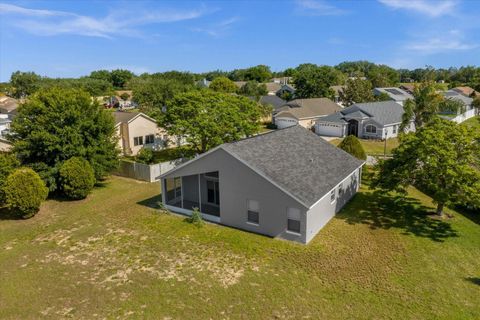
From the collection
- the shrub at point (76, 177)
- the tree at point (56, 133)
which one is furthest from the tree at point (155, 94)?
the shrub at point (76, 177)

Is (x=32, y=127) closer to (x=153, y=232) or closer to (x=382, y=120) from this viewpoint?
(x=153, y=232)

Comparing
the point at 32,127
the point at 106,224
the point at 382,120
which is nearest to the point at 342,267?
the point at 106,224

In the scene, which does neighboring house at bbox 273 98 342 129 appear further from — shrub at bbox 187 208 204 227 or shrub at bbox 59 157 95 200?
shrub at bbox 187 208 204 227

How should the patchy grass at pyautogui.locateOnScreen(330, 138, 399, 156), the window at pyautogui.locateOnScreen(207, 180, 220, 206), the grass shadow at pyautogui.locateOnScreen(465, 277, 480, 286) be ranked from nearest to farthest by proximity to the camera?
the grass shadow at pyautogui.locateOnScreen(465, 277, 480, 286)
the window at pyautogui.locateOnScreen(207, 180, 220, 206)
the patchy grass at pyautogui.locateOnScreen(330, 138, 399, 156)

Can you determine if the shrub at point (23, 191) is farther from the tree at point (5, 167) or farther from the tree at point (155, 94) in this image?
the tree at point (155, 94)

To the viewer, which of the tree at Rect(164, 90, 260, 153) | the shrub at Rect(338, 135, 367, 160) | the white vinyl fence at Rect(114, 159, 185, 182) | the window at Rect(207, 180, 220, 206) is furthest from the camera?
the tree at Rect(164, 90, 260, 153)

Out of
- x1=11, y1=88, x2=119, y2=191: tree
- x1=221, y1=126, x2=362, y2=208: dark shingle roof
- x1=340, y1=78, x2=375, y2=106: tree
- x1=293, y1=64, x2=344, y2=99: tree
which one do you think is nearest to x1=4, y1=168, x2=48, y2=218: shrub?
x1=11, y1=88, x2=119, y2=191: tree

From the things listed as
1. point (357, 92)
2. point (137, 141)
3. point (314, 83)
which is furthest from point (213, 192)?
point (314, 83)
